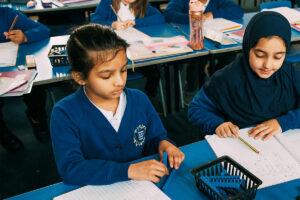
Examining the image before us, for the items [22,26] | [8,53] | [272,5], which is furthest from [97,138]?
[272,5]

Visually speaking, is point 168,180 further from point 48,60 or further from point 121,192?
point 48,60

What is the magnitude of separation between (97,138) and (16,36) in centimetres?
157

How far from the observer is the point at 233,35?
88.6 inches

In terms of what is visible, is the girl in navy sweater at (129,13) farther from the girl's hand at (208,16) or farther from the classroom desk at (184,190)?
the classroom desk at (184,190)

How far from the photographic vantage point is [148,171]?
91 centimetres

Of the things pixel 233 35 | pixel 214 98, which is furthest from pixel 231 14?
pixel 214 98

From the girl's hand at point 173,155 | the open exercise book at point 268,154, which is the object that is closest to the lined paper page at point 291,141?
the open exercise book at point 268,154

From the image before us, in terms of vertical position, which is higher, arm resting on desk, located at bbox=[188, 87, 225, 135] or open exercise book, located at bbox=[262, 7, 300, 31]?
open exercise book, located at bbox=[262, 7, 300, 31]

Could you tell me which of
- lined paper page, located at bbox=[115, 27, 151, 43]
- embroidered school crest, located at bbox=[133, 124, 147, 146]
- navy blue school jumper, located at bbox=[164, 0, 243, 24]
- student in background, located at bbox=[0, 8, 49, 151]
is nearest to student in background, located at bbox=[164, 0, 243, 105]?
navy blue school jumper, located at bbox=[164, 0, 243, 24]

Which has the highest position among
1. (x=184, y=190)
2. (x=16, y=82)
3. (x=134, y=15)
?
(x=134, y=15)

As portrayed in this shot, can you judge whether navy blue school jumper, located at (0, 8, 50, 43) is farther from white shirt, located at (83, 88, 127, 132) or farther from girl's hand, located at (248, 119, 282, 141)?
girl's hand, located at (248, 119, 282, 141)

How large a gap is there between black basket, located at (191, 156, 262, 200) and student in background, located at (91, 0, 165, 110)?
1716mm

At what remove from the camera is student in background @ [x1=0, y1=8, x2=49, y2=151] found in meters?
2.25

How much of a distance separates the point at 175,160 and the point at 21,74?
4.07 ft
